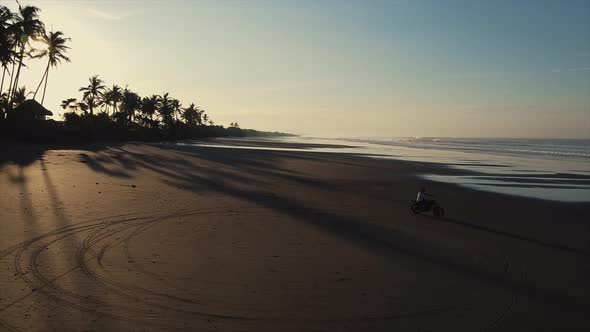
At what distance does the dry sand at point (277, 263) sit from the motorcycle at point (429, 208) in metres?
0.31

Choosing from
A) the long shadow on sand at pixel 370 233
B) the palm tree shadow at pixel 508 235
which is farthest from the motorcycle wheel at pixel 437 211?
the long shadow on sand at pixel 370 233

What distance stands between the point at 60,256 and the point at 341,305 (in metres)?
5.82

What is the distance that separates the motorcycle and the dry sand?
0.31m

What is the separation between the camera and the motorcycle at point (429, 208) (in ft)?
45.8

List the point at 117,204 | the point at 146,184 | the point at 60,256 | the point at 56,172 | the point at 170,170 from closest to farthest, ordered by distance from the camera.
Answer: the point at 60,256 → the point at 117,204 → the point at 146,184 → the point at 56,172 → the point at 170,170

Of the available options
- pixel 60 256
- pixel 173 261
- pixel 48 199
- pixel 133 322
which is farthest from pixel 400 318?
pixel 48 199

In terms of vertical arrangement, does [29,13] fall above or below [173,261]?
above

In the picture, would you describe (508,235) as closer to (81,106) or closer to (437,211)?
(437,211)

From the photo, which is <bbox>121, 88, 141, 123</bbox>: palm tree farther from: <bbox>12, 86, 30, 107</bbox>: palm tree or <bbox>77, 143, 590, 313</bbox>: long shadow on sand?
<bbox>77, 143, 590, 313</bbox>: long shadow on sand

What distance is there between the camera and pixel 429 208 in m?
14.1

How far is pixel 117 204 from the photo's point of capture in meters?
13.4

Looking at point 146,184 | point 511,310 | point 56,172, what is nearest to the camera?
point 511,310

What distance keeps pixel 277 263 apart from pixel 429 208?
7812 mm

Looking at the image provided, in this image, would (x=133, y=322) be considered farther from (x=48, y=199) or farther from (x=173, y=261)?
(x=48, y=199)
